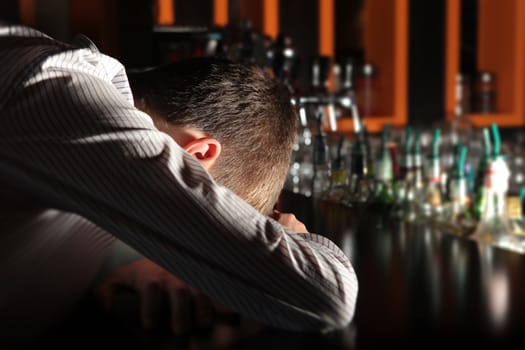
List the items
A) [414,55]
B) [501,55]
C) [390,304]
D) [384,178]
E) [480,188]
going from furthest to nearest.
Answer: [501,55] → [414,55] → [480,188] → [384,178] → [390,304]

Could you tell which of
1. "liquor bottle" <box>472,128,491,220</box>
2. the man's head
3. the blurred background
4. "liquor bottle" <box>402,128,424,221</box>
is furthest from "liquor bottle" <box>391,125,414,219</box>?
the man's head

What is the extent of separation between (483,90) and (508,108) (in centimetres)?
15

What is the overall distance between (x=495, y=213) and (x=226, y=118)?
1.09m

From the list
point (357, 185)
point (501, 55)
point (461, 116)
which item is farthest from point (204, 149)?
point (501, 55)

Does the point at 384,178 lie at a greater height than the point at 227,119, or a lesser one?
lesser

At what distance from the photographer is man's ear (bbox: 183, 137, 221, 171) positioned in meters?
0.64

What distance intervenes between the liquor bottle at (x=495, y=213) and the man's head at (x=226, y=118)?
0.99 meters

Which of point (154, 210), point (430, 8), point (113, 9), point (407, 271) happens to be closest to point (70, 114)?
point (154, 210)

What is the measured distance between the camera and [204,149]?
2.12 feet

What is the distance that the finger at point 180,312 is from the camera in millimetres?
527

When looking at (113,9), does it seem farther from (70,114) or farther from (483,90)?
(483,90)

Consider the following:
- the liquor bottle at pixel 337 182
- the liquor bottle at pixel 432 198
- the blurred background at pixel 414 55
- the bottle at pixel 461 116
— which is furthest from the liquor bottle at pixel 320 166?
the bottle at pixel 461 116

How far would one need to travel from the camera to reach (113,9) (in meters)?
1.67

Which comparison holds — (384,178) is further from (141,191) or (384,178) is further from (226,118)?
(141,191)
